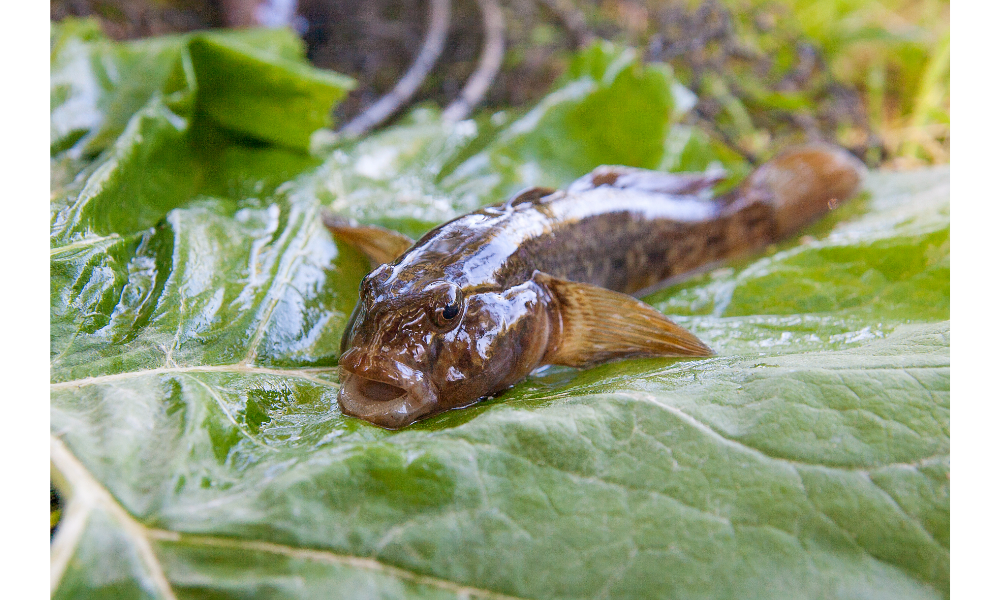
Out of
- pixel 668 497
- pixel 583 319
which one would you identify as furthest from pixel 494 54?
pixel 668 497

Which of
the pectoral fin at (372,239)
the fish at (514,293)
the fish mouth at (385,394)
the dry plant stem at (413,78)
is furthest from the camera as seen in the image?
the dry plant stem at (413,78)

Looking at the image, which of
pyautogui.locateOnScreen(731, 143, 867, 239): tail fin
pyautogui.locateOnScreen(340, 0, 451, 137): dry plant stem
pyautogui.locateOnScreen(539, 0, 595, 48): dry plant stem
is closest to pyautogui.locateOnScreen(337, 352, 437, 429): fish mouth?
pyautogui.locateOnScreen(731, 143, 867, 239): tail fin

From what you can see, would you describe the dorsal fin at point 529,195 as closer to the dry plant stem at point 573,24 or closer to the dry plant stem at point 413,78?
the dry plant stem at point 413,78

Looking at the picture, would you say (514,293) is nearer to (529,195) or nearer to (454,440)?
(529,195)

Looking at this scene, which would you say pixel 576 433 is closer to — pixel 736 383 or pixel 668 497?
pixel 668 497

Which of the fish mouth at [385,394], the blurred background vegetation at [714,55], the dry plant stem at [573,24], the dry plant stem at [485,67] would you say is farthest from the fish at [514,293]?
the dry plant stem at [573,24]

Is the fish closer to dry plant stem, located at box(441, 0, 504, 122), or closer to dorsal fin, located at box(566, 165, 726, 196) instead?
dorsal fin, located at box(566, 165, 726, 196)
